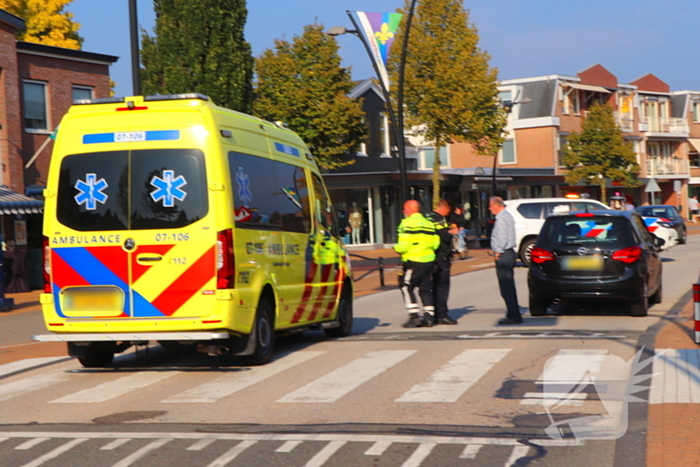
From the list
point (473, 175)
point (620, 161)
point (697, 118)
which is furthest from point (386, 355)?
point (697, 118)

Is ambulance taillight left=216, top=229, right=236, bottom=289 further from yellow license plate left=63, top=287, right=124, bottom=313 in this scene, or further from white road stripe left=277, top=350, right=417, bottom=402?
white road stripe left=277, top=350, right=417, bottom=402

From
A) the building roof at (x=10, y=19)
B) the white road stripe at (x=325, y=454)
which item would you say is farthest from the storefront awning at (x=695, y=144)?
the white road stripe at (x=325, y=454)

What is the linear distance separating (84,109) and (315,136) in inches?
1044

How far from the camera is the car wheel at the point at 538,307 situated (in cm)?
1423

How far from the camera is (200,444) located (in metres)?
6.50

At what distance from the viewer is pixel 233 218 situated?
9.45 metres

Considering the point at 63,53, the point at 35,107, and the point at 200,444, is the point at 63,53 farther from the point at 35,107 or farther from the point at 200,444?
the point at 200,444

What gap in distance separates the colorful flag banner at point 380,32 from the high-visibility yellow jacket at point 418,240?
42.4ft

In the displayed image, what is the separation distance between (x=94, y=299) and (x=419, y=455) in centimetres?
460

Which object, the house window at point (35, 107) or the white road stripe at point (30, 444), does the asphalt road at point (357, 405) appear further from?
the house window at point (35, 107)

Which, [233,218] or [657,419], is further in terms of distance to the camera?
[233,218]

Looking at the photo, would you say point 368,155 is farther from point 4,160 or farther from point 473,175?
point 4,160

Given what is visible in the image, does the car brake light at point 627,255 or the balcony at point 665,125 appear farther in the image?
the balcony at point 665,125

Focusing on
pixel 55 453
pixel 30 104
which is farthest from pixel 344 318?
pixel 30 104
